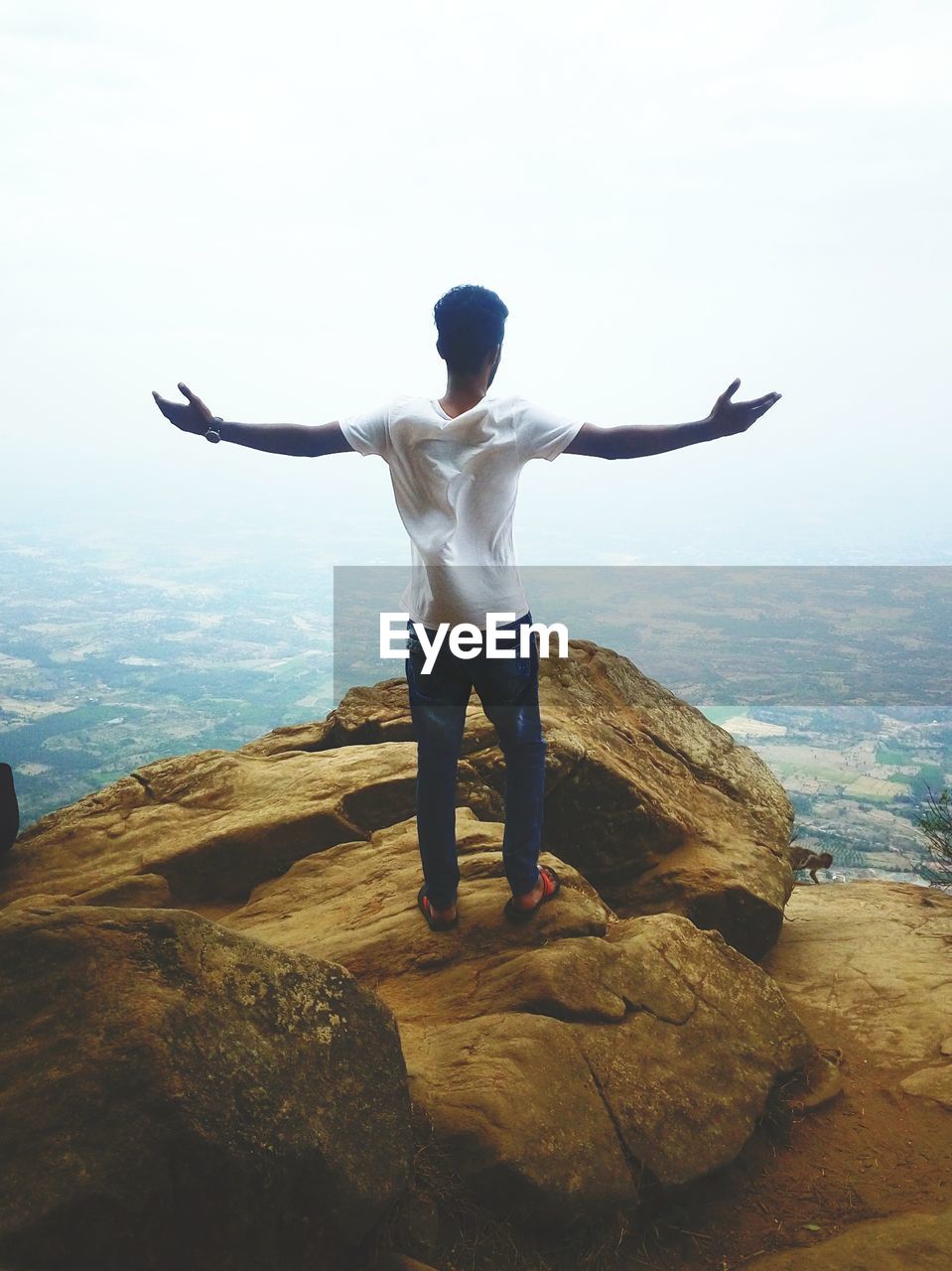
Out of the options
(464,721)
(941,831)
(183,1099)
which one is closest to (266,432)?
(464,721)

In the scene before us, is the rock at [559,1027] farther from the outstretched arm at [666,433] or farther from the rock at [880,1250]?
the outstretched arm at [666,433]

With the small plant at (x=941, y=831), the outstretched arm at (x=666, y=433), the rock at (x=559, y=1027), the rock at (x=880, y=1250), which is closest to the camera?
the rock at (x=880, y=1250)

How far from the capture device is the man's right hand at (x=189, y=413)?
4676 mm

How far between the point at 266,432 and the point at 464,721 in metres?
1.94

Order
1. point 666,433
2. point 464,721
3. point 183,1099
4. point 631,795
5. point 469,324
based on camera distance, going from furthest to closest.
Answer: point 631,795
point 464,721
point 469,324
point 666,433
point 183,1099

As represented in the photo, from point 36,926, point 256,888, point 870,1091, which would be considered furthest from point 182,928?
point 870,1091

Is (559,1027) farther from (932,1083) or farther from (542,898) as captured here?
(932,1083)

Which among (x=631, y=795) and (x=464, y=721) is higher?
(x=464, y=721)

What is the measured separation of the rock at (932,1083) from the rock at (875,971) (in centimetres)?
15

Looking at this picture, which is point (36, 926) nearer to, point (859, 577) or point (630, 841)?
point (630, 841)

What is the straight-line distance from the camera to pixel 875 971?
746 centimetres

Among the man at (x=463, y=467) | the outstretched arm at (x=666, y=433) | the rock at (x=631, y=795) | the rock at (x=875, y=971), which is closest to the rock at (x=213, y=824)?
the rock at (x=631, y=795)

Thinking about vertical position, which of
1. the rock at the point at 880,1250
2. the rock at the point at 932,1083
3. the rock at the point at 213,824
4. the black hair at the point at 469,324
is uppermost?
the black hair at the point at 469,324

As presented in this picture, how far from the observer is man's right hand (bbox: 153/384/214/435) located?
4.68 meters
